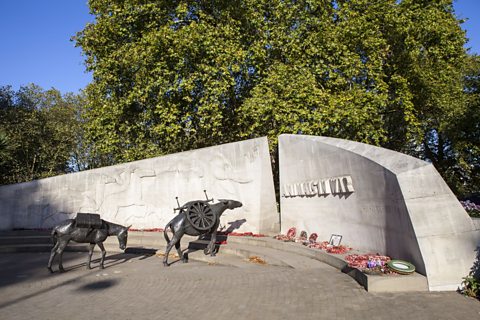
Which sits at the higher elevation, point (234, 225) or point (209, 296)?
point (234, 225)

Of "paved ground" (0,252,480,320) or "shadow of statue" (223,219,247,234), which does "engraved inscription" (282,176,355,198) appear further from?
"paved ground" (0,252,480,320)

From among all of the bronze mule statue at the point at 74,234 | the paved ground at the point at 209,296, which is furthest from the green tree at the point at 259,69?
the paved ground at the point at 209,296

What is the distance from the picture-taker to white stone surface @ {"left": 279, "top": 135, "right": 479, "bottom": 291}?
7.31 metres

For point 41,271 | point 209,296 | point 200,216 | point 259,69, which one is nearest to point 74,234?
point 41,271

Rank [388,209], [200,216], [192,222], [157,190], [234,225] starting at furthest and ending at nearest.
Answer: [157,190] < [234,225] < [200,216] < [192,222] < [388,209]

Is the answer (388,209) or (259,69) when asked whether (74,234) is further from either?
(259,69)

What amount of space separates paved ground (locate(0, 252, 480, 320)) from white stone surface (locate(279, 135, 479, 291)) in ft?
→ 2.84

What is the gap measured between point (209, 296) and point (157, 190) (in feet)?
33.1

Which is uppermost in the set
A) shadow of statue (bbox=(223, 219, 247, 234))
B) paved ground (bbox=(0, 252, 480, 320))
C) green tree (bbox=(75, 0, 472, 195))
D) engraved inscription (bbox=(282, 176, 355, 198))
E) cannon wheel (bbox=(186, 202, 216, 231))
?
green tree (bbox=(75, 0, 472, 195))

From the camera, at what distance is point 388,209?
28.9 ft

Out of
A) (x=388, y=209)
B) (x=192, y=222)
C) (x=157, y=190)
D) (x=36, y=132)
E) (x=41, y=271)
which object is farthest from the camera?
(x=36, y=132)

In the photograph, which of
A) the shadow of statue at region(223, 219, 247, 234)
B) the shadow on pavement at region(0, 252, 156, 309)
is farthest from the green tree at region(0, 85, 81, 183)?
the shadow of statue at region(223, 219, 247, 234)

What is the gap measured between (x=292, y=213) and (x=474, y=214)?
7.27 metres

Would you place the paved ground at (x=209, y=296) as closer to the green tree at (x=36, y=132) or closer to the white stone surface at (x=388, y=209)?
the white stone surface at (x=388, y=209)
